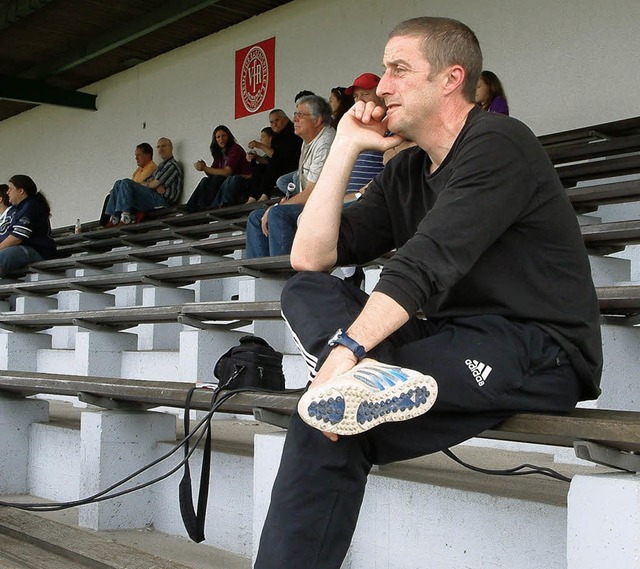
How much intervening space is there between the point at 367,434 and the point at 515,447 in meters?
1.06

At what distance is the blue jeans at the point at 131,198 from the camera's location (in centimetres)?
736

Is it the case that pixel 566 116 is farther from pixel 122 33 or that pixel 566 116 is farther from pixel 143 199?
pixel 122 33

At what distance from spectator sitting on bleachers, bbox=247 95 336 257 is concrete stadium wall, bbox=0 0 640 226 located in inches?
72.6

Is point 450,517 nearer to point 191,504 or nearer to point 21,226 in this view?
point 191,504

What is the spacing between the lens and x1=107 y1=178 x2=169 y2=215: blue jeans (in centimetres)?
736

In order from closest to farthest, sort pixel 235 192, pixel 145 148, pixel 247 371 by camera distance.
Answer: pixel 247 371 < pixel 235 192 < pixel 145 148

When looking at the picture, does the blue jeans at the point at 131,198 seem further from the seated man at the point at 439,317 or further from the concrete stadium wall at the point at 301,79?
the seated man at the point at 439,317

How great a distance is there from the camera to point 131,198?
7.36 meters

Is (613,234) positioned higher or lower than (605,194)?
lower

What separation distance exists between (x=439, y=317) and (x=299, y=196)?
2448 mm

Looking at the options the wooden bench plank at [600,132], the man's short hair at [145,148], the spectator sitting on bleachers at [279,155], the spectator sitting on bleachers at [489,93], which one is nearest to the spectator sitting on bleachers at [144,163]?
the man's short hair at [145,148]

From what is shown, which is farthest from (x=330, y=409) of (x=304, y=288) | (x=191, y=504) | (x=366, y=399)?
(x=191, y=504)

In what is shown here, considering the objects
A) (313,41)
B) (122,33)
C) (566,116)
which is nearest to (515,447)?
(566,116)

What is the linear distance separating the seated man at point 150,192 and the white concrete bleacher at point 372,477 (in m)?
3.38
